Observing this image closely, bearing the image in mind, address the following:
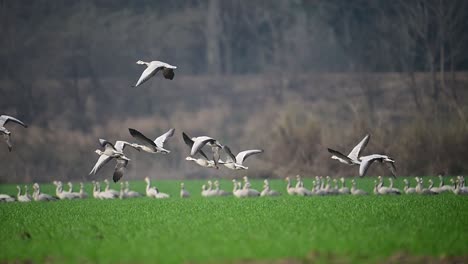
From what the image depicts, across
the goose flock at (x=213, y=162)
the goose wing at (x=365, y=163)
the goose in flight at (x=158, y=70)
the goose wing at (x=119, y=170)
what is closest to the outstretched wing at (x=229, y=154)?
the goose flock at (x=213, y=162)

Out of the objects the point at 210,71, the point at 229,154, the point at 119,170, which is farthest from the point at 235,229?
the point at 210,71

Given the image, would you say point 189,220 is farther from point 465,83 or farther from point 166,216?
point 465,83

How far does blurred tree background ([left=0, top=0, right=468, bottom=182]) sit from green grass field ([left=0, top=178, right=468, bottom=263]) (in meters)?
15.4

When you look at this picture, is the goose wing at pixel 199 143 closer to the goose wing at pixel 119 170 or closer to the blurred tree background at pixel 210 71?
the goose wing at pixel 119 170

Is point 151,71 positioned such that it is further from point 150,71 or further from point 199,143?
point 199,143

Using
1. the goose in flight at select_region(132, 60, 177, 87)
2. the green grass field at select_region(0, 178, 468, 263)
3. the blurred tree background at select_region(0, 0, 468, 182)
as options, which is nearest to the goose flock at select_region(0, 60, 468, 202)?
the goose in flight at select_region(132, 60, 177, 87)

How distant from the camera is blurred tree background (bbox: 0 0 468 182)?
47.3 meters

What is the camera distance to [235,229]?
757 inches

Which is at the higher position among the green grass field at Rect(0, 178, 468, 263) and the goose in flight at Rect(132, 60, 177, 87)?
the goose in flight at Rect(132, 60, 177, 87)

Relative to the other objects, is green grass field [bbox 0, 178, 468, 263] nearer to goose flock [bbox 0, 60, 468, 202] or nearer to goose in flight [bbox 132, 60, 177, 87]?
goose flock [bbox 0, 60, 468, 202]

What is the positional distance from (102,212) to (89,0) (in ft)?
127

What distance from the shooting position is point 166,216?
73.0 ft

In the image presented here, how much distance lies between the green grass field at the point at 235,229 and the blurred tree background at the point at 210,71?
15426mm

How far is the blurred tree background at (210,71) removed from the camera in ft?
155
